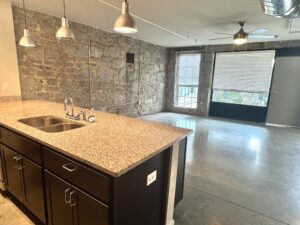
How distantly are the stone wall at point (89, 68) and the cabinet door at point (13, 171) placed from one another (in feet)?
6.56

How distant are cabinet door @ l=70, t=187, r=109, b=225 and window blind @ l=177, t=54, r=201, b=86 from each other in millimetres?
6675

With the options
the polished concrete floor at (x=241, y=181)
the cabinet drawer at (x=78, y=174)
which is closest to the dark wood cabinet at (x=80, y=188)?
the cabinet drawer at (x=78, y=174)

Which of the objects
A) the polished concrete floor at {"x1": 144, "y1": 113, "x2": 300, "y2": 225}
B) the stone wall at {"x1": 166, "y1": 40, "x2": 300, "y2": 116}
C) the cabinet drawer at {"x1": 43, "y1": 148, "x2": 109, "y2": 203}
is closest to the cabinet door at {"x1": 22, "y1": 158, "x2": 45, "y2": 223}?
the cabinet drawer at {"x1": 43, "y1": 148, "x2": 109, "y2": 203}

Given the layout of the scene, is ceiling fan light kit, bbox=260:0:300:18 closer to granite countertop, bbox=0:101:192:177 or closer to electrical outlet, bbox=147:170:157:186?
granite countertop, bbox=0:101:192:177

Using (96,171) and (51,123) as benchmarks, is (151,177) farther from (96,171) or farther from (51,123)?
(51,123)

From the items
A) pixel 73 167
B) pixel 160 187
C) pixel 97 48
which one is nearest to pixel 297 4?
pixel 160 187

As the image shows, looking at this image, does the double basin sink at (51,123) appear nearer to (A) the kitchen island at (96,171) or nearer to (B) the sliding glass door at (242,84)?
(A) the kitchen island at (96,171)

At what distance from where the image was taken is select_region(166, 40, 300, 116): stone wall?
6.00m

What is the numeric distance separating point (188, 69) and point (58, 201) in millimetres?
6855

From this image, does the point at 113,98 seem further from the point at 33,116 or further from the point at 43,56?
the point at 33,116

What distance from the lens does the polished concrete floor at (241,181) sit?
2047 millimetres

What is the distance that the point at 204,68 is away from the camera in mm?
7016

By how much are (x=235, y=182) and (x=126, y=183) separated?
2114 mm

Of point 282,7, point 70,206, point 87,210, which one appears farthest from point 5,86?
point 282,7
